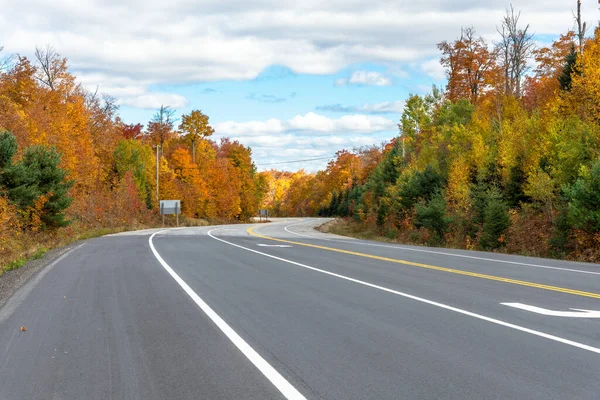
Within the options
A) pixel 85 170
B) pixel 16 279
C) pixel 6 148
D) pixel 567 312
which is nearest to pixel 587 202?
pixel 567 312

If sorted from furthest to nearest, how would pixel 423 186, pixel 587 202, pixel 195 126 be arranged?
pixel 195 126 → pixel 423 186 → pixel 587 202

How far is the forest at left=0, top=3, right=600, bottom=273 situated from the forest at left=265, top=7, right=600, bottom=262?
9 cm

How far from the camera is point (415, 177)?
1650 inches

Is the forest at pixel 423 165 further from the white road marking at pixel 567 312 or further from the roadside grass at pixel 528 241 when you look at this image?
the white road marking at pixel 567 312

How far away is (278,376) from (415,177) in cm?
3760

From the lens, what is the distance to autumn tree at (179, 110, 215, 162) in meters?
80.9

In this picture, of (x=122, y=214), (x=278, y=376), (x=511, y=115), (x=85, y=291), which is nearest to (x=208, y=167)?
(x=122, y=214)

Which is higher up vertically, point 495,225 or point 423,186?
point 423,186

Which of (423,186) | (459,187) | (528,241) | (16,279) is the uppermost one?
(423,186)

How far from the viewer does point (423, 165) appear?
47344 mm

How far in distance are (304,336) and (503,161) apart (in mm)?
27726

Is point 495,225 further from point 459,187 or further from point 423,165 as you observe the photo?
point 423,165

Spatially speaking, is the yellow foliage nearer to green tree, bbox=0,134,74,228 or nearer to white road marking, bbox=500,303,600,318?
green tree, bbox=0,134,74,228

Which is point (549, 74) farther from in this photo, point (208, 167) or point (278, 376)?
point (278, 376)
